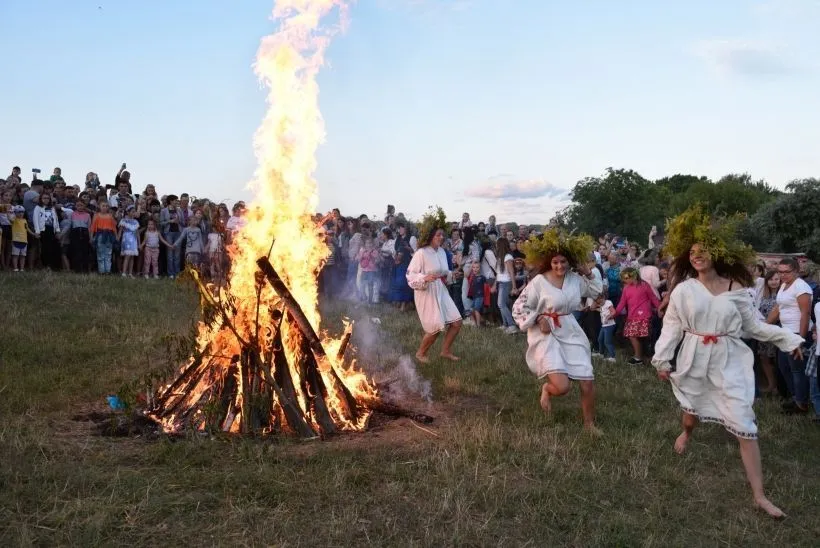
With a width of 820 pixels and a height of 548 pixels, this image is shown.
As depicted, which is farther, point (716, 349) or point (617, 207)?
point (617, 207)

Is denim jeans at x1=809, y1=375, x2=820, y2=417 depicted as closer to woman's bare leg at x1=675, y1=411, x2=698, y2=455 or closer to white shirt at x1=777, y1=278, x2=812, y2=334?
white shirt at x1=777, y1=278, x2=812, y2=334

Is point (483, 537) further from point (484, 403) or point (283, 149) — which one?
point (283, 149)

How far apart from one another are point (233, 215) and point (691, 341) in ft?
36.3

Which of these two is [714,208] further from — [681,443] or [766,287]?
[681,443]

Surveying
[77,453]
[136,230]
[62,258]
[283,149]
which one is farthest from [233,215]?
→ [77,453]

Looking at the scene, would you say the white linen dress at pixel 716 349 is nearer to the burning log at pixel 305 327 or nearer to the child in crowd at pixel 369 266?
the burning log at pixel 305 327

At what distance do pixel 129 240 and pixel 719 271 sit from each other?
505 inches

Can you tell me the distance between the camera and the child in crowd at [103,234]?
14969mm

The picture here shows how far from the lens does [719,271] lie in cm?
618

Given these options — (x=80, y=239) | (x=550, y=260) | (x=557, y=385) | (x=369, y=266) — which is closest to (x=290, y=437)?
(x=557, y=385)

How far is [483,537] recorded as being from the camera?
14.9ft

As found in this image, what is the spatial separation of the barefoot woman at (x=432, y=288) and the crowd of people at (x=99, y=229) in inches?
202

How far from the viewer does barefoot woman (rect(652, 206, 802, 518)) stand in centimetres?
581

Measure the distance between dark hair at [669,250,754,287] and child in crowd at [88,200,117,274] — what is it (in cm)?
1233
